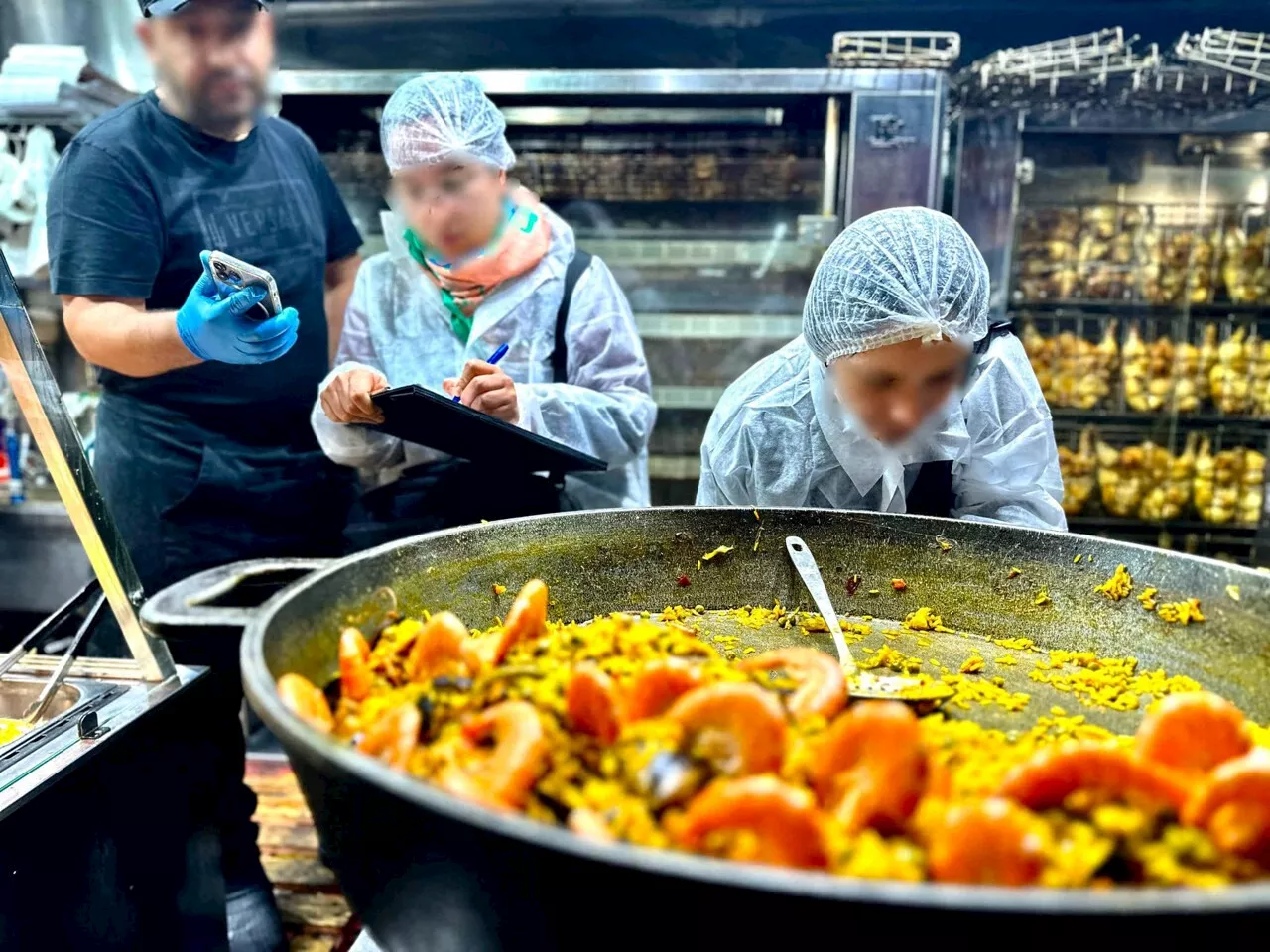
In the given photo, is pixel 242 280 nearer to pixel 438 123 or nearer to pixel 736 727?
pixel 438 123

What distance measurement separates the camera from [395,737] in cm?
80

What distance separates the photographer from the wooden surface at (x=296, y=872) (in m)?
1.84

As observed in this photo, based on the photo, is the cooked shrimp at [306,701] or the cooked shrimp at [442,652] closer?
the cooked shrimp at [306,701]

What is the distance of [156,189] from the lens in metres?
2.05

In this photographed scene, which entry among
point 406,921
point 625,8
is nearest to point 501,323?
point 406,921

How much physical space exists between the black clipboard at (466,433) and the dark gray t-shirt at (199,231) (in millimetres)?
628

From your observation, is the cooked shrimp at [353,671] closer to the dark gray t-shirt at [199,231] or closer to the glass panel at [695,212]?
the dark gray t-shirt at [199,231]

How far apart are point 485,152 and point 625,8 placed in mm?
1654

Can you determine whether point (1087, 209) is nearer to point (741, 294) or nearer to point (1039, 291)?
point (1039, 291)

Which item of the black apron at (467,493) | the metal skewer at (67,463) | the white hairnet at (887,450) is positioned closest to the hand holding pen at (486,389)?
the black apron at (467,493)

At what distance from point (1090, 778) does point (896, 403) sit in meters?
0.96

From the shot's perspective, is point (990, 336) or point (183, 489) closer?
point (990, 336)

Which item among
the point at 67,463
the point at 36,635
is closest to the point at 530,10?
the point at 67,463

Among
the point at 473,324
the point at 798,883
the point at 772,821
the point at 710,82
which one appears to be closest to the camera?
the point at 798,883
